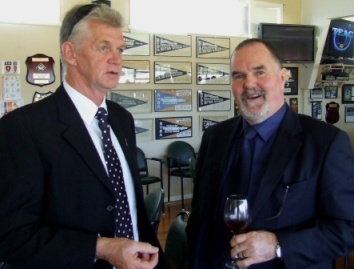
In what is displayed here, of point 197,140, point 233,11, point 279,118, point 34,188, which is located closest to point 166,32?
point 233,11

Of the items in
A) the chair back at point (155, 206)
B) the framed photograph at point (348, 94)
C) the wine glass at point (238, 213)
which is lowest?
the chair back at point (155, 206)

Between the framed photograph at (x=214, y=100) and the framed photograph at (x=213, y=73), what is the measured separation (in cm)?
16

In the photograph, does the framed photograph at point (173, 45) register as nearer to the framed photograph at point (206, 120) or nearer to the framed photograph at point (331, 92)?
the framed photograph at point (206, 120)

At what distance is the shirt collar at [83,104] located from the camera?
166 centimetres

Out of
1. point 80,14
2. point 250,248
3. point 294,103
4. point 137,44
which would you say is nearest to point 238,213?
point 250,248

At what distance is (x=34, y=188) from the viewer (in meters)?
1.44

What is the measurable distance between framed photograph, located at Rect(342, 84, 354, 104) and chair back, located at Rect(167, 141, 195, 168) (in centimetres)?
362

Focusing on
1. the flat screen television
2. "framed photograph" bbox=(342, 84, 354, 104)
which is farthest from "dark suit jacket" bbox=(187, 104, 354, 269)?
"framed photograph" bbox=(342, 84, 354, 104)

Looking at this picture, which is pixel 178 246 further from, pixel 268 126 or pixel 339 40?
pixel 339 40

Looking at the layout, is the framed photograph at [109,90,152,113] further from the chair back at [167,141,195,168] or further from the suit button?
the suit button

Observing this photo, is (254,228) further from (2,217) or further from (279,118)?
(2,217)

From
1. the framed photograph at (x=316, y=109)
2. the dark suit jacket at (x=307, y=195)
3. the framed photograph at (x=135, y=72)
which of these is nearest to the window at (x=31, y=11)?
the framed photograph at (x=135, y=72)

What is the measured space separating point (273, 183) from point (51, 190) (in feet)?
2.64

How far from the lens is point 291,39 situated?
716cm
